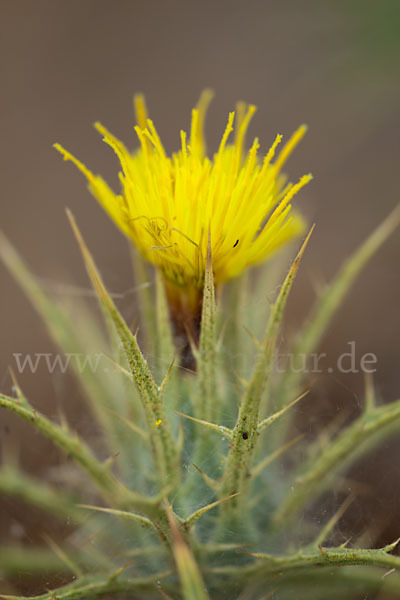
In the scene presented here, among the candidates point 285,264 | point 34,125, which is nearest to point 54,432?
point 285,264

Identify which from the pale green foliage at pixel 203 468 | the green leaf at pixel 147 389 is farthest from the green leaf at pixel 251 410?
the green leaf at pixel 147 389

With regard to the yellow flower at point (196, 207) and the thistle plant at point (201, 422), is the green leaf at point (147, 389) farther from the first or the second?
the yellow flower at point (196, 207)

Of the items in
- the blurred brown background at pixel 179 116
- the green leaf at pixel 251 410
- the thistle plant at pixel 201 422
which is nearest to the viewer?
the green leaf at pixel 251 410

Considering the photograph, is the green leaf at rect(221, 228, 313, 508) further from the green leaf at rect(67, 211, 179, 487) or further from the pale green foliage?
the green leaf at rect(67, 211, 179, 487)

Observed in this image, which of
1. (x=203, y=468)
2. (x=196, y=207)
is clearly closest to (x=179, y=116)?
A: (x=196, y=207)

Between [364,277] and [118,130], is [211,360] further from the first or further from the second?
[118,130]

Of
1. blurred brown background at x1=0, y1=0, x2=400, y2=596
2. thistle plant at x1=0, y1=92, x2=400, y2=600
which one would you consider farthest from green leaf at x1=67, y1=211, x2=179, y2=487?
blurred brown background at x1=0, y1=0, x2=400, y2=596
